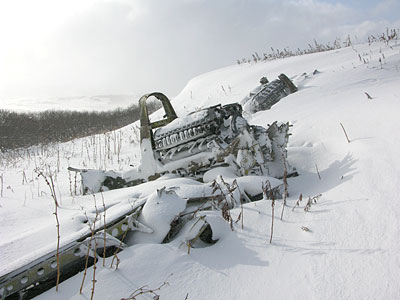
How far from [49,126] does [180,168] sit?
17.6m

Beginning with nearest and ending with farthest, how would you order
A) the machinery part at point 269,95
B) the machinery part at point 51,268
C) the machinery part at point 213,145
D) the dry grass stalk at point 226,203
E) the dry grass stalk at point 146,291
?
the dry grass stalk at point 146,291 → the machinery part at point 51,268 → the dry grass stalk at point 226,203 → the machinery part at point 213,145 → the machinery part at point 269,95

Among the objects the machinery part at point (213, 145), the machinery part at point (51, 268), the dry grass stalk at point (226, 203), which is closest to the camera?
the machinery part at point (51, 268)

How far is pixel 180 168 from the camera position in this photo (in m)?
2.93

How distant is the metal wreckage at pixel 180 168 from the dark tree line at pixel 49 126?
37.1 feet

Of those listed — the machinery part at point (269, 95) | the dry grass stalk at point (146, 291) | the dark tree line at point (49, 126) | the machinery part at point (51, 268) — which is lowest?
the dry grass stalk at point (146, 291)

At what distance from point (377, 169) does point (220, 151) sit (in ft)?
4.27

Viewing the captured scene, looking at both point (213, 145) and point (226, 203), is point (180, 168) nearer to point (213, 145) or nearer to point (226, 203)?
point (213, 145)

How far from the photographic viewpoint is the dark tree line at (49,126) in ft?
48.0

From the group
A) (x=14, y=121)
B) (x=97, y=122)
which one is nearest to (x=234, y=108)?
(x=97, y=122)

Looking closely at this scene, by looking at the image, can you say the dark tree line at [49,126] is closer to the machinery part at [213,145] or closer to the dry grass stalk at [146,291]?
the machinery part at [213,145]

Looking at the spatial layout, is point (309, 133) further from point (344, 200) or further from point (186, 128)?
point (344, 200)

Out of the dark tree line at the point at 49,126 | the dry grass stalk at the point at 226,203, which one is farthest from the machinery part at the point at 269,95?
the dark tree line at the point at 49,126

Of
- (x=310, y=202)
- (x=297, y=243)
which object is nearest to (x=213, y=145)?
(x=310, y=202)

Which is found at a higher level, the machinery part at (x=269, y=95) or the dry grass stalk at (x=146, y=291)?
the machinery part at (x=269, y=95)
